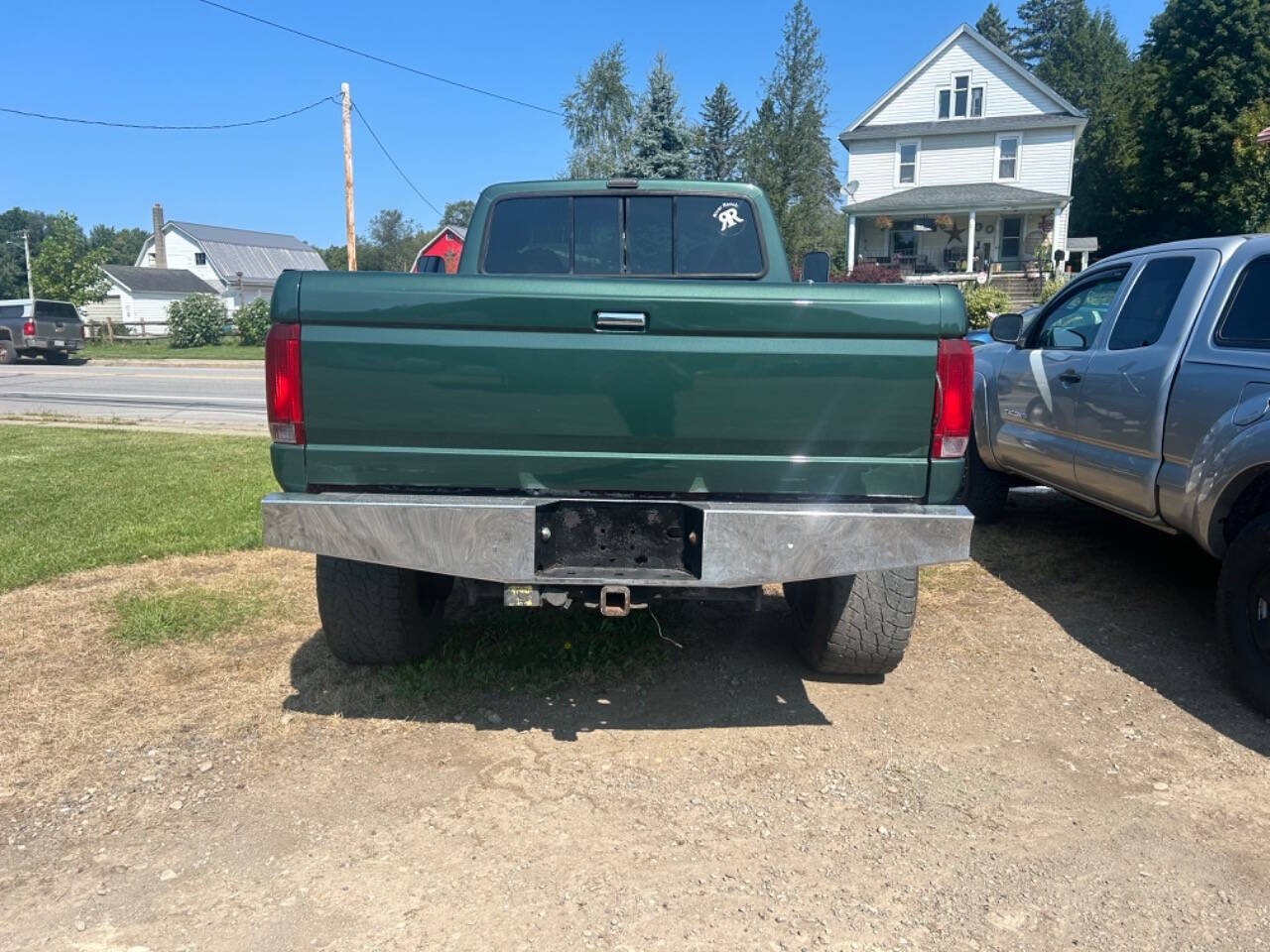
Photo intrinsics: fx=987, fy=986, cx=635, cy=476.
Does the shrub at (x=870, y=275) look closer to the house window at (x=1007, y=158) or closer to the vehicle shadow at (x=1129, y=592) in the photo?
the house window at (x=1007, y=158)

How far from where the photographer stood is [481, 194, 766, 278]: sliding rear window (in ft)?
16.4

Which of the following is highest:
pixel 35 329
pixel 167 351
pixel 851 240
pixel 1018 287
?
pixel 851 240

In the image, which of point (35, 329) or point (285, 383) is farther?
point (35, 329)

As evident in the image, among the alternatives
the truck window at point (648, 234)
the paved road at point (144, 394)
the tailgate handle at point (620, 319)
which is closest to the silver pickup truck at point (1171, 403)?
the truck window at point (648, 234)

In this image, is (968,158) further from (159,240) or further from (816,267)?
(159,240)

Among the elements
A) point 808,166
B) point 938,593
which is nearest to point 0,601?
point 938,593

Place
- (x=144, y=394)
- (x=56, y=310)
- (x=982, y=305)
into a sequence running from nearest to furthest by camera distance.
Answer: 1. (x=144, y=394)
2. (x=982, y=305)
3. (x=56, y=310)

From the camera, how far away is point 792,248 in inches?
1503

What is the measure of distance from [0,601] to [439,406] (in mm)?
3383

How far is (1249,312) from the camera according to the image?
425cm

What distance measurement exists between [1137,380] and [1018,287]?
29.6m

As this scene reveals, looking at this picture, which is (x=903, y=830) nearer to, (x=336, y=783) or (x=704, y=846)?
(x=704, y=846)

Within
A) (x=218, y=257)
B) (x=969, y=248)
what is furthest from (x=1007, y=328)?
(x=218, y=257)

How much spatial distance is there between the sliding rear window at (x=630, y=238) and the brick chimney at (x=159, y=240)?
224 ft
